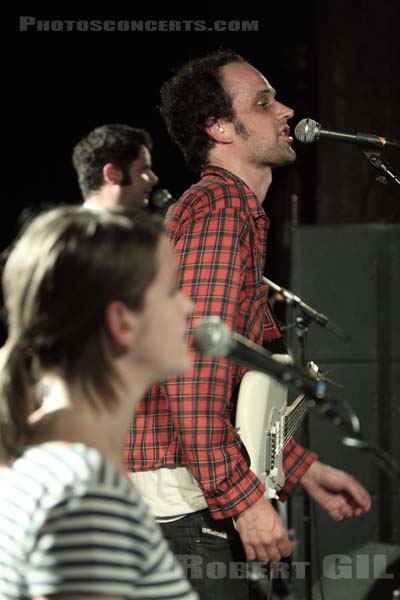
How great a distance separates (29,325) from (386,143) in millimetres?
1646

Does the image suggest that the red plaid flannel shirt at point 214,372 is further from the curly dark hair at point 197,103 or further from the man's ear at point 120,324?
the man's ear at point 120,324

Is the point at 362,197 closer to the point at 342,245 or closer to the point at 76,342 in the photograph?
the point at 342,245

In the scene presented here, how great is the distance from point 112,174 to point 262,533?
9.48ft

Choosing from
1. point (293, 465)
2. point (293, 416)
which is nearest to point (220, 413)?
point (293, 465)

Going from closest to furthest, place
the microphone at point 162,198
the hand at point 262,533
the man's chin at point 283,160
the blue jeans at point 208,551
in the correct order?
the hand at point 262,533
the blue jeans at point 208,551
the man's chin at point 283,160
the microphone at point 162,198

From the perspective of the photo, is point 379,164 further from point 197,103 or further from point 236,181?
point 197,103

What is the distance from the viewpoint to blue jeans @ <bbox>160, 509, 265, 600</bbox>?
7.57ft

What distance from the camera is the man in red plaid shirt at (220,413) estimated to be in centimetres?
216

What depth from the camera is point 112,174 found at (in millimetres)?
4668

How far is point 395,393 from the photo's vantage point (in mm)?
5156

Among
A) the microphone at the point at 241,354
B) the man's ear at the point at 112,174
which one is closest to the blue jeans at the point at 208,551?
the microphone at the point at 241,354

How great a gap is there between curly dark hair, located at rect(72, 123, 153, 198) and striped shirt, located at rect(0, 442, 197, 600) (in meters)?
3.49

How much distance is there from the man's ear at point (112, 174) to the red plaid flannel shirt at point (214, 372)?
2.12 metres

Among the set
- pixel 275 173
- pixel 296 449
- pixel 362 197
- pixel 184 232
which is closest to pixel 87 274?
pixel 184 232
